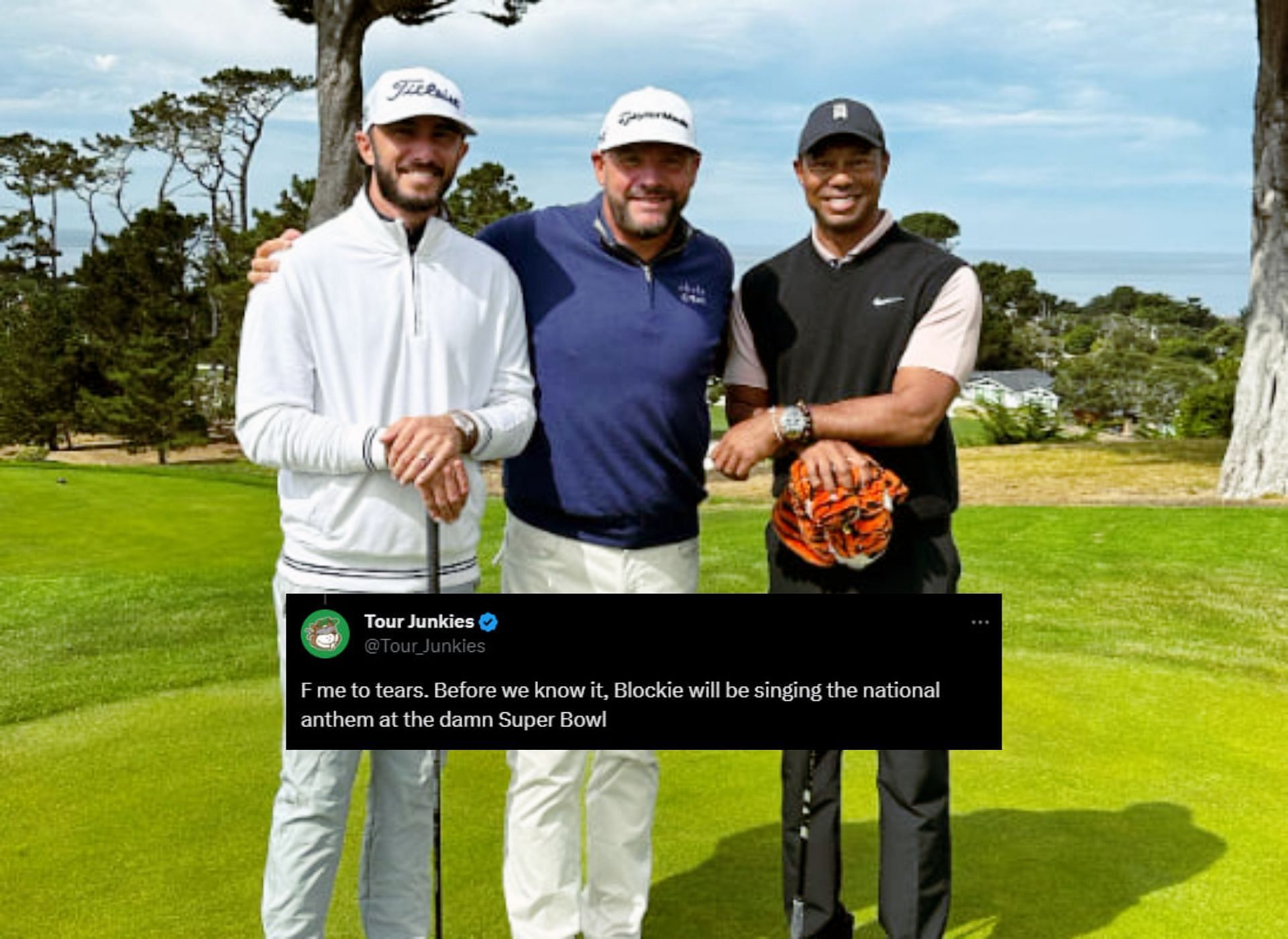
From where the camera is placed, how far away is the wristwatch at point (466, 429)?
2.59m

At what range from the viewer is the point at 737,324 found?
3070 millimetres

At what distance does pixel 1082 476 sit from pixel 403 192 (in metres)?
14.9

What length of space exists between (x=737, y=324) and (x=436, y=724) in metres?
1.14

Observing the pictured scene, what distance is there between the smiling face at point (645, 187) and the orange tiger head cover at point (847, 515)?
0.64m

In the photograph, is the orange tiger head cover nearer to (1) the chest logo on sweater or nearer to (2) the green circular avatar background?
(1) the chest logo on sweater

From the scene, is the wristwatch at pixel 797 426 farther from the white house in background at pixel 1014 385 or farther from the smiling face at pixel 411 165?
the white house in background at pixel 1014 385

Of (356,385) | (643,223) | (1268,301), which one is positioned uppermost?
(1268,301)

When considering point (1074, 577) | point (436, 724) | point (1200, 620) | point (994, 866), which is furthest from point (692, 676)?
point (1074, 577)

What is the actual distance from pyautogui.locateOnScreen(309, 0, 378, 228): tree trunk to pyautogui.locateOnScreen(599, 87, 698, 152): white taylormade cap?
44.4ft

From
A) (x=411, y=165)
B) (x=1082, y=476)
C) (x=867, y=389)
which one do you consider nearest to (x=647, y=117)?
(x=411, y=165)

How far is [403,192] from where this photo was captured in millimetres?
2674

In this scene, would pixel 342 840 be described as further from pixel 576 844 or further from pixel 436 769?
pixel 576 844

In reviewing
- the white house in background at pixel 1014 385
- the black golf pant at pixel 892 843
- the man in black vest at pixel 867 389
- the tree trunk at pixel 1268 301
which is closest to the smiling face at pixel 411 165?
the man in black vest at pixel 867 389
